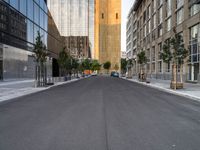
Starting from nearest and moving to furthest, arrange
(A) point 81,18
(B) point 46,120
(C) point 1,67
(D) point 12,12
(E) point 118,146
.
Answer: (E) point 118,146
(B) point 46,120
(C) point 1,67
(D) point 12,12
(A) point 81,18

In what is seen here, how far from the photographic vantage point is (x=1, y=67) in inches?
1189

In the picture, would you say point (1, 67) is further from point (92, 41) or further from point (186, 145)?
point (92, 41)

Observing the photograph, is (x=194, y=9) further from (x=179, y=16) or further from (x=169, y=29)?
(x=169, y=29)

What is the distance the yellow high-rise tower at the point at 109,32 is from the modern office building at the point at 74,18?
10040 mm

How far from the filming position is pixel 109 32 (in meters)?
143

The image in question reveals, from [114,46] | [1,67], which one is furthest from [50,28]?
[114,46]

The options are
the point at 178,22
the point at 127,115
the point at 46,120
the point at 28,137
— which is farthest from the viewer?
the point at 178,22

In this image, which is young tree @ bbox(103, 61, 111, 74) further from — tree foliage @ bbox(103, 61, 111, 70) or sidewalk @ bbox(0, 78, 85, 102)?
sidewalk @ bbox(0, 78, 85, 102)

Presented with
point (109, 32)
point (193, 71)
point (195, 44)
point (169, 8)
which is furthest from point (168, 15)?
point (109, 32)

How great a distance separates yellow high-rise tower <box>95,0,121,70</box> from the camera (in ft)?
463

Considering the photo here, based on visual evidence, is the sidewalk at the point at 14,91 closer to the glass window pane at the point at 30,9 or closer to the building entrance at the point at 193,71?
the glass window pane at the point at 30,9

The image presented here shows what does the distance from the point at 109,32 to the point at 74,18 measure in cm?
2662

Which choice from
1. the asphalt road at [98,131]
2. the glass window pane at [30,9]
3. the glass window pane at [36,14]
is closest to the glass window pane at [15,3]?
the glass window pane at [30,9]

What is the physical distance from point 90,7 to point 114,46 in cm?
2683
